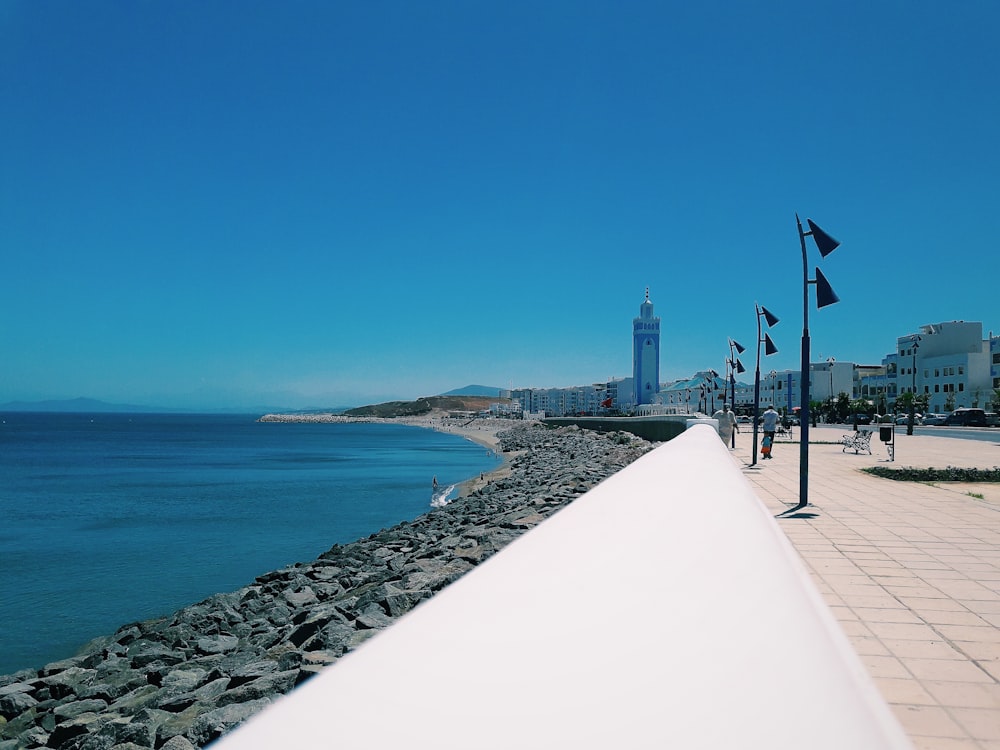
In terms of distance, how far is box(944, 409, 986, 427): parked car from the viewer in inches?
1924

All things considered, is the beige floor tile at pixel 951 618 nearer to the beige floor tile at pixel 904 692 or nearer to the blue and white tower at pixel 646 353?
the beige floor tile at pixel 904 692

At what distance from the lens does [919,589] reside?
17.5 ft

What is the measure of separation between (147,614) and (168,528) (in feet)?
30.5

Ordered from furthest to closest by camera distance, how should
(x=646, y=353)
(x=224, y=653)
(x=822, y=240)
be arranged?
(x=646, y=353) < (x=822, y=240) < (x=224, y=653)

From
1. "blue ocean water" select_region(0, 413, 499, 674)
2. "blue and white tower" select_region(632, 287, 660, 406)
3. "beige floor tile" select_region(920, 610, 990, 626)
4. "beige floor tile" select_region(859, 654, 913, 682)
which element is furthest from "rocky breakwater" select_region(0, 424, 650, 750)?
"blue and white tower" select_region(632, 287, 660, 406)

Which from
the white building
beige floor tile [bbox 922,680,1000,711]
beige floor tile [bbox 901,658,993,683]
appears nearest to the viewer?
beige floor tile [bbox 922,680,1000,711]

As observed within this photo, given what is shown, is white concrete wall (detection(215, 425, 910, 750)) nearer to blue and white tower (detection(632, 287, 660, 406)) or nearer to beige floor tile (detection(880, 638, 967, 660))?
beige floor tile (detection(880, 638, 967, 660))

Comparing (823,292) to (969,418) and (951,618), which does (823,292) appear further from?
(969,418)

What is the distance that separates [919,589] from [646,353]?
80759 mm

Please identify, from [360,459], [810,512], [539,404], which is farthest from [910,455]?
[539,404]

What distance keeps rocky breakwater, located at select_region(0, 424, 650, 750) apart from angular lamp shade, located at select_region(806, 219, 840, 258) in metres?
5.99

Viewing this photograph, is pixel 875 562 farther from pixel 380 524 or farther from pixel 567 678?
pixel 380 524

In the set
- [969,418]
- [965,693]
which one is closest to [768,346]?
[965,693]

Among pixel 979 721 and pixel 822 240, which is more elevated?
pixel 822 240
